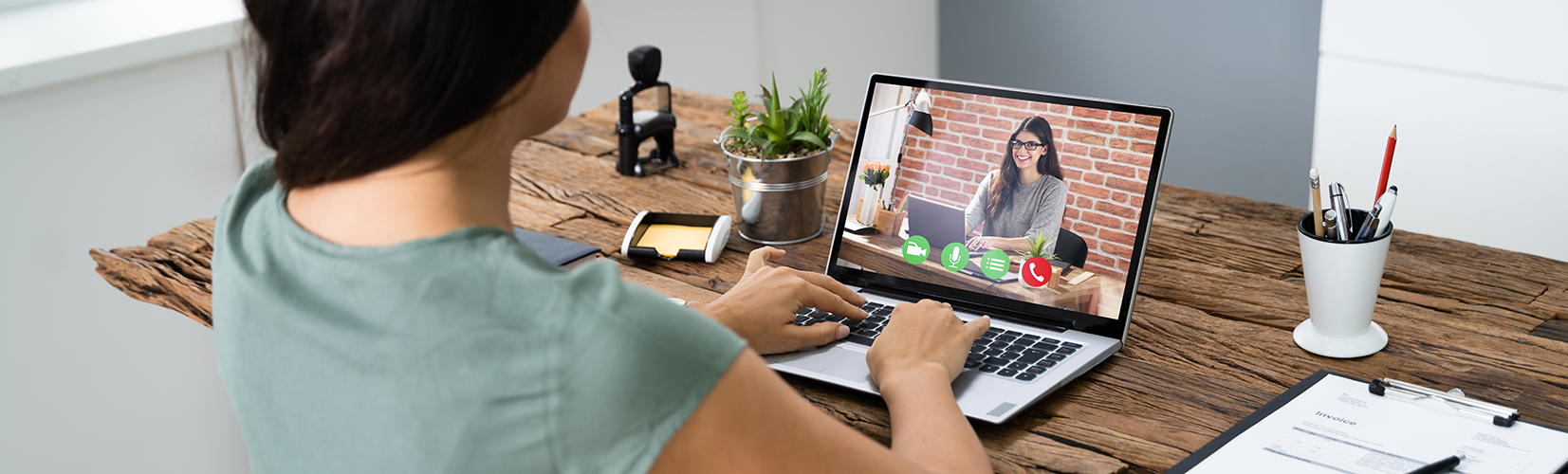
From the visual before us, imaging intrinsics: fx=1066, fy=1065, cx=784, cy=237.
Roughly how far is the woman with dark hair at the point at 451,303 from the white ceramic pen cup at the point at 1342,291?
1.97 ft

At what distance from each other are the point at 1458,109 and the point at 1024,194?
4.87 ft

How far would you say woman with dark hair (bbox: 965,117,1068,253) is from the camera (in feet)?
3.64

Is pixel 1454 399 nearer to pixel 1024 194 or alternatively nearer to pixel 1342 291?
pixel 1342 291

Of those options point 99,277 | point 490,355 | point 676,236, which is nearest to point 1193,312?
point 676,236

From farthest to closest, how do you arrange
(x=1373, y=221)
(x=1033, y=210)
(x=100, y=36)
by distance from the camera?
(x=100, y=36) → (x=1033, y=210) → (x=1373, y=221)

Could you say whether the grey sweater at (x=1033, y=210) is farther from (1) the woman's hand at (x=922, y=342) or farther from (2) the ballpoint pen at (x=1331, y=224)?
(2) the ballpoint pen at (x=1331, y=224)

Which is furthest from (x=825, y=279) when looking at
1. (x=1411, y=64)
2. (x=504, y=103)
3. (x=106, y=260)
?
(x=1411, y=64)

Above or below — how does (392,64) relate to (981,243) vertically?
above

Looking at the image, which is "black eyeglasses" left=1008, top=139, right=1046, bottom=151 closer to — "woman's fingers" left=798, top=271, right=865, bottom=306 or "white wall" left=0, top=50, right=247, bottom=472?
"woman's fingers" left=798, top=271, right=865, bottom=306

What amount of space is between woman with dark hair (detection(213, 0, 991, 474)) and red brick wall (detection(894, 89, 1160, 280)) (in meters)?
0.52

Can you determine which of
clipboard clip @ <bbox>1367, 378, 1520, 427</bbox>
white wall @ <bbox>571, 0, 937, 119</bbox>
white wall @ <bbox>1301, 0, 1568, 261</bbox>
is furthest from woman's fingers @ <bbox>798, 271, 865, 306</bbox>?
white wall @ <bbox>571, 0, 937, 119</bbox>

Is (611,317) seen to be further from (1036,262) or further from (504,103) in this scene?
(1036,262)

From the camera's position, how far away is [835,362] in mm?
1040

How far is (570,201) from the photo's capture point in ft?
5.38
